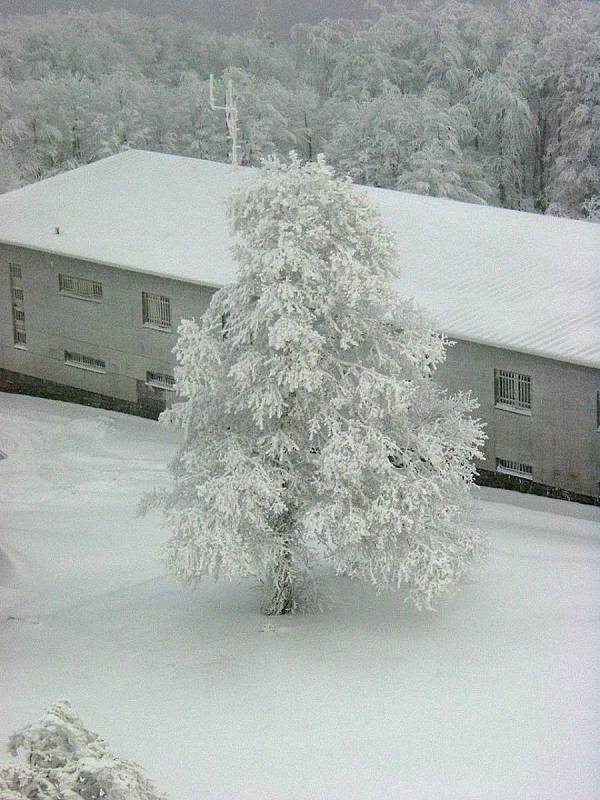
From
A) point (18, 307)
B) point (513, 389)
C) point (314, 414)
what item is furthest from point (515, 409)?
point (18, 307)

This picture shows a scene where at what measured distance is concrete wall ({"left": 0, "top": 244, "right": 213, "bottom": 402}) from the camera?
7.11 meters

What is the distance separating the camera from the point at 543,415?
7.61m

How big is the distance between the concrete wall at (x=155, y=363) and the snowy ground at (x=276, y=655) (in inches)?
9.6

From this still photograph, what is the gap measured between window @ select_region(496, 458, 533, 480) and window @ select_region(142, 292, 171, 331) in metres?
2.06

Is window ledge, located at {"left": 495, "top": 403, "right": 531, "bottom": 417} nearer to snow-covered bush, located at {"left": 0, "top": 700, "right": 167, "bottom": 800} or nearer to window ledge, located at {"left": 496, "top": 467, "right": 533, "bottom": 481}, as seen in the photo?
window ledge, located at {"left": 496, "top": 467, "right": 533, "bottom": 481}

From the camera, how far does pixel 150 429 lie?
281 inches

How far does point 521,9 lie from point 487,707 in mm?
3752

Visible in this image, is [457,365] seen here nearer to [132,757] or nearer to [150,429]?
[150,429]

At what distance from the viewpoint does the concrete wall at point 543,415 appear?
739 centimetres

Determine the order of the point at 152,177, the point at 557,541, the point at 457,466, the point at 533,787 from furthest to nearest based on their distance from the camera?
the point at 152,177 → the point at 557,541 → the point at 457,466 → the point at 533,787

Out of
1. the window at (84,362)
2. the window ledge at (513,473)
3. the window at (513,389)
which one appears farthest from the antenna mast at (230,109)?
the window ledge at (513,473)

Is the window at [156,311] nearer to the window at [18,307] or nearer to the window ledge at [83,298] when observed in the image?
the window ledge at [83,298]

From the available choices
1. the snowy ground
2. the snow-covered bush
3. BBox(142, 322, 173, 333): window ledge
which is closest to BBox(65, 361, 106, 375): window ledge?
the snowy ground

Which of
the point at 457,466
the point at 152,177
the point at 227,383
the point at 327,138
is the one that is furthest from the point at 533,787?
the point at 152,177
